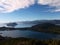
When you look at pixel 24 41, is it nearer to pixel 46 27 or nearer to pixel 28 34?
pixel 28 34

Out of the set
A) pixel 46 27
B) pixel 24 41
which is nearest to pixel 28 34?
pixel 24 41

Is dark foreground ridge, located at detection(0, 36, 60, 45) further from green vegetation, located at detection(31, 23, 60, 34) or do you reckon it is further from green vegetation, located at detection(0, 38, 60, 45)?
green vegetation, located at detection(31, 23, 60, 34)

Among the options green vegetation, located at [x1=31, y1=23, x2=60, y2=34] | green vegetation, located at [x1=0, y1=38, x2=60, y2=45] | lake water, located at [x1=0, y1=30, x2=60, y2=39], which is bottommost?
green vegetation, located at [x1=0, y1=38, x2=60, y2=45]

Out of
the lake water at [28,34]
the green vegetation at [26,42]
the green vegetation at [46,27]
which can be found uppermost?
the green vegetation at [46,27]

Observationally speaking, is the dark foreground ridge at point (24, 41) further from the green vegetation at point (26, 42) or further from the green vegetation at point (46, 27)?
the green vegetation at point (46, 27)

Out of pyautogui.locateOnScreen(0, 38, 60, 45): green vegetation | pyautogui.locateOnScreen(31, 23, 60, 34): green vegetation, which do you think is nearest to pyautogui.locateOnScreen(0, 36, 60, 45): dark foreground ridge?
pyautogui.locateOnScreen(0, 38, 60, 45): green vegetation

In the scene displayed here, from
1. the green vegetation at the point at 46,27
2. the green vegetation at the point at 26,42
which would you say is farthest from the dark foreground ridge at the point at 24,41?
the green vegetation at the point at 46,27

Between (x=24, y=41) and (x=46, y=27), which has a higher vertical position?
(x=46, y=27)

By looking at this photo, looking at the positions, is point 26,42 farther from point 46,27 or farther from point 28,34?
point 46,27

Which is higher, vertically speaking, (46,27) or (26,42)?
(46,27)

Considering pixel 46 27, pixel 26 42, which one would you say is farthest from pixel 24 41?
pixel 46 27

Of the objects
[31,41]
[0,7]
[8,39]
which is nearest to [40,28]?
[31,41]

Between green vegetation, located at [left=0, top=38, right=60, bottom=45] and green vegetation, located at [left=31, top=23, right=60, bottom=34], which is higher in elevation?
green vegetation, located at [left=31, top=23, right=60, bottom=34]
